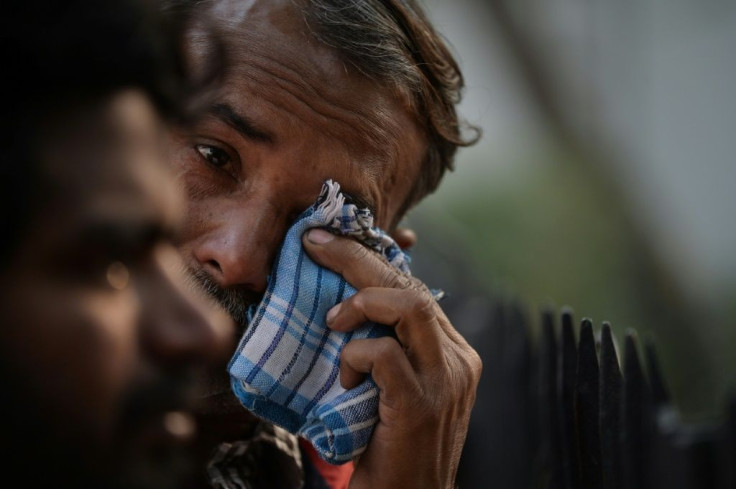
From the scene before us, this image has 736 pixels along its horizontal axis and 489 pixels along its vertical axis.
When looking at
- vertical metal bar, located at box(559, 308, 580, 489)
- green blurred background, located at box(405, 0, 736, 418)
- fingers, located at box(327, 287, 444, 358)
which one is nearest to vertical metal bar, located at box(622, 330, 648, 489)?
vertical metal bar, located at box(559, 308, 580, 489)

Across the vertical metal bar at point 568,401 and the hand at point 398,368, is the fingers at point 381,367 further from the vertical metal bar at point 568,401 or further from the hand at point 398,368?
the vertical metal bar at point 568,401

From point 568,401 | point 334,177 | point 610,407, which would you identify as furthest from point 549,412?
point 334,177

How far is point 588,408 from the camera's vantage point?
2258mm

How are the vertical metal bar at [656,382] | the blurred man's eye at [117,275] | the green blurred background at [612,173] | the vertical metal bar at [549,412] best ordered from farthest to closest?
the green blurred background at [612,173], the vertical metal bar at [549,412], the vertical metal bar at [656,382], the blurred man's eye at [117,275]

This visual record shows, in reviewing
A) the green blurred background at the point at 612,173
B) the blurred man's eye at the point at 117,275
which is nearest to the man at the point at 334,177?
the blurred man's eye at the point at 117,275

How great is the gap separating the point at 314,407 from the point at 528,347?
155cm

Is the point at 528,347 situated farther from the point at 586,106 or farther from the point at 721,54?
the point at 721,54

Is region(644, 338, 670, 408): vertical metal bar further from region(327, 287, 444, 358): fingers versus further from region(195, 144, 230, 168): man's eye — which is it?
region(195, 144, 230, 168): man's eye

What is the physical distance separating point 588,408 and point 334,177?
0.95m

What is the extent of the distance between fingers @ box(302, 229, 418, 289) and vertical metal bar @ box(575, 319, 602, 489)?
0.56 m

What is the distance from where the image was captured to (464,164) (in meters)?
13.4

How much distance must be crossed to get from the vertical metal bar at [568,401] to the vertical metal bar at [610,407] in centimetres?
21

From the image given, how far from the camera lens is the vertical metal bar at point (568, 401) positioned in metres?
2.38

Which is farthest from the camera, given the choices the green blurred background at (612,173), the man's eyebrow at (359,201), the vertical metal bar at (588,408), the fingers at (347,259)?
the green blurred background at (612,173)
